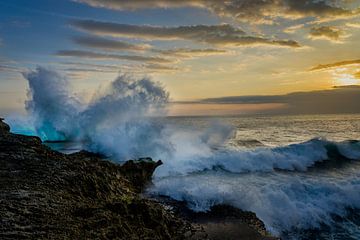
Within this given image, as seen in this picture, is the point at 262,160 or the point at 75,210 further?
the point at 262,160

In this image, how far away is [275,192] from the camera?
1181 cm

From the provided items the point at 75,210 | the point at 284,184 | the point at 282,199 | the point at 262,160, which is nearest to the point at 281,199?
the point at 282,199

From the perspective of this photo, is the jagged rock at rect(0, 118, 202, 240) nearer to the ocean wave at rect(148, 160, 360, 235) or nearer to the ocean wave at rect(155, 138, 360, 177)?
the ocean wave at rect(148, 160, 360, 235)

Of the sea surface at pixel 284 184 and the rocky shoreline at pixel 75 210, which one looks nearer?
the rocky shoreline at pixel 75 210

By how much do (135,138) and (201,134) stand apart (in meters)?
9.62

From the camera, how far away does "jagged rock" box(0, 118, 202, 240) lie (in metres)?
4.66

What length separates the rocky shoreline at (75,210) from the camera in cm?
473

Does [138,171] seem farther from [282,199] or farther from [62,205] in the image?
[62,205]

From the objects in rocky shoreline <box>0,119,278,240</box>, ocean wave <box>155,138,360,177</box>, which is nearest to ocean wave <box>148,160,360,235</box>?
rocky shoreline <box>0,119,278,240</box>

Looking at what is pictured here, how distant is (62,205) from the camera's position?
18.0ft

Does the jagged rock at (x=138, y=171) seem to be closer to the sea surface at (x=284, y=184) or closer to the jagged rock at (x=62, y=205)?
the sea surface at (x=284, y=184)

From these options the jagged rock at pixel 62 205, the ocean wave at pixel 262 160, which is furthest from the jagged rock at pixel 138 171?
the jagged rock at pixel 62 205

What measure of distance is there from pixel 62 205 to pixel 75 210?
0.28m

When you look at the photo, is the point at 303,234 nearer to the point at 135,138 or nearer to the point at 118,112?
the point at 135,138
